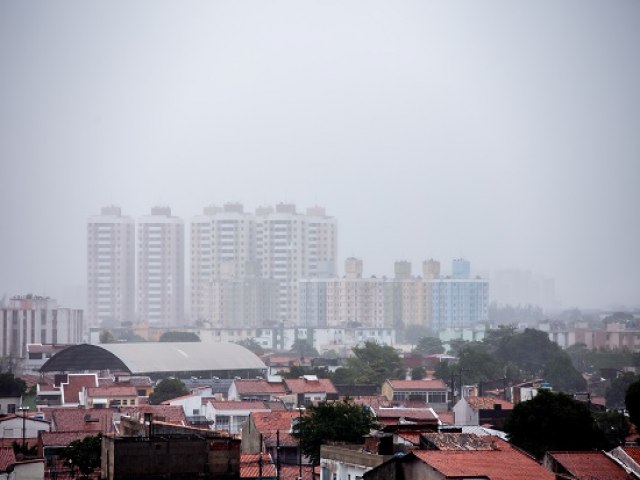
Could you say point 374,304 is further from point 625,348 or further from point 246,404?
point 246,404

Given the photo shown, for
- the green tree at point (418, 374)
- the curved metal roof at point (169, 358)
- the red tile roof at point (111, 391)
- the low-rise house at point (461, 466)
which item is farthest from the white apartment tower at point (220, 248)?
the low-rise house at point (461, 466)

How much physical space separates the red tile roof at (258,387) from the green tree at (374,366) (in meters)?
6.43

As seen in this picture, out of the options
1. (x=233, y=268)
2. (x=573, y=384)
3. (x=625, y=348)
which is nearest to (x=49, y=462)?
(x=573, y=384)

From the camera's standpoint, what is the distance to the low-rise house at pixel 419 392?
134 feet

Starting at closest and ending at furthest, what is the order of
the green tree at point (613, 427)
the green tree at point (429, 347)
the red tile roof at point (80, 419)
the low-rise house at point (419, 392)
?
the green tree at point (613, 427) < the red tile roof at point (80, 419) < the low-rise house at point (419, 392) < the green tree at point (429, 347)

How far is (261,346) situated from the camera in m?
92.9

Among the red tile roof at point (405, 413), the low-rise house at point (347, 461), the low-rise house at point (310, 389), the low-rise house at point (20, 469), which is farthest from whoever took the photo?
the low-rise house at point (310, 389)

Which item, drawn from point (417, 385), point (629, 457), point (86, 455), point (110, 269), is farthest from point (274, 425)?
point (110, 269)

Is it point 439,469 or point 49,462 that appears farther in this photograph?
point 49,462

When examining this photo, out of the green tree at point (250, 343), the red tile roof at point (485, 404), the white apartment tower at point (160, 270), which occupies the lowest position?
the red tile roof at point (485, 404)

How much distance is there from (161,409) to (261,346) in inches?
2384

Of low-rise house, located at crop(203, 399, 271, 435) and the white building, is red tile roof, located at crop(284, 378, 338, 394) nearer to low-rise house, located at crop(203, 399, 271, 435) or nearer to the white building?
low-rise house, located at crop(203, 399, 271, 435)

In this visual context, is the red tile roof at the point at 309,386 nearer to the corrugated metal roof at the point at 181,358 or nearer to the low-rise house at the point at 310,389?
the low-rise house at the point at 310,389

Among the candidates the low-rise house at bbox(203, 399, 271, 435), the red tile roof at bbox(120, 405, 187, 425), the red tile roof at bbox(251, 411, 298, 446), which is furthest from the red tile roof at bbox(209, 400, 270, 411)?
the red tile roof at bbox(251, 411, 298, 446)
